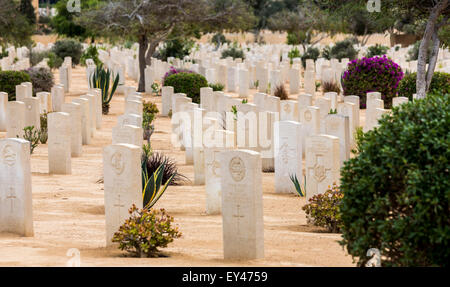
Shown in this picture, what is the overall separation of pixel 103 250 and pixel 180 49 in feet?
84.3

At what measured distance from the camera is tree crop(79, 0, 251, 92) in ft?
78.5

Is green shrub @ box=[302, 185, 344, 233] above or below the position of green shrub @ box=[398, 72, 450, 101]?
below

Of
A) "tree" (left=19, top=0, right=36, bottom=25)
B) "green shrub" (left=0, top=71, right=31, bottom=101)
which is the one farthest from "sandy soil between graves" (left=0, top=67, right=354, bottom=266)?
"tree" (left=19, top=0, right=36, bottom=25)

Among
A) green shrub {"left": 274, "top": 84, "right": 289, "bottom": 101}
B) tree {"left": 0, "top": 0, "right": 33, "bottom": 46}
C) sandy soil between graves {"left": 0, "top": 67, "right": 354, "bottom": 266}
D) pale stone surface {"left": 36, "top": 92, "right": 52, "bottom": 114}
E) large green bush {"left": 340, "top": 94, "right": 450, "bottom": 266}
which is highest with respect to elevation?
tree {"left": 0, "top": 0, "right": 33, "bottom": 46}

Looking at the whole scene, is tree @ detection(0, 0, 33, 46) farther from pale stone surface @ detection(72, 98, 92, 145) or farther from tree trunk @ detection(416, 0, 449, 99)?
tree trunk @ detection(416, 0, 449, 99)

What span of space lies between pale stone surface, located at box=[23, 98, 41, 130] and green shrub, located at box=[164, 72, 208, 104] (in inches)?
253

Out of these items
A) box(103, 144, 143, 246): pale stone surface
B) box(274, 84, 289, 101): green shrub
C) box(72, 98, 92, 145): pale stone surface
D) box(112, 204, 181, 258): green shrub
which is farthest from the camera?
box(274, 84, 289, 101): green shrub

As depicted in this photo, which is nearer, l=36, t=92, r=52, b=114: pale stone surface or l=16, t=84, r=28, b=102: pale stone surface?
l=16, t=84, r=28, b=102: pale stone surface

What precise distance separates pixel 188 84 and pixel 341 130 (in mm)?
11089

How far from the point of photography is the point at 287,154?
10805 millimetres

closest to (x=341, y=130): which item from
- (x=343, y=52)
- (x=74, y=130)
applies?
(x=74, y=130)

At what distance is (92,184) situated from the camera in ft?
37.1
